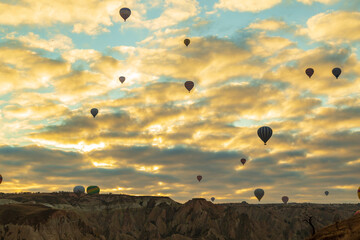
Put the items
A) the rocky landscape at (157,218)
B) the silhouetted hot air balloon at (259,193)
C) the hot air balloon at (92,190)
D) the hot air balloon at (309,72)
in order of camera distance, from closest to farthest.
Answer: the hot air balloon at (309,72)
the silhouetted hot air balloon at (259,193)
the rocky landscape at (157,218)
the hot air balloon at (92,190)

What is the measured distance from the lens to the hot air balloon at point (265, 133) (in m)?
91.0

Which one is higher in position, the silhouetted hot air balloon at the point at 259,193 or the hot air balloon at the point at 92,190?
the hot air balloon at the point at 92,190

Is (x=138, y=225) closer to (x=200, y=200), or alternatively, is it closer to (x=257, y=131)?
(x=200, y=200)

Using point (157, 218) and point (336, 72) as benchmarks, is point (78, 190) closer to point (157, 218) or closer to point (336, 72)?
point (157, 218)

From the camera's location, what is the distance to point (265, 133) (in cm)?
9131

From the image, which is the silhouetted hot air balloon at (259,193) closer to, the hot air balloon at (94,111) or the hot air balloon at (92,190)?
the hot air balloon at (94,111)

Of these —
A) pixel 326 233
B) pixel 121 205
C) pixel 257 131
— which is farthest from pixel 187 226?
pixel 326 233

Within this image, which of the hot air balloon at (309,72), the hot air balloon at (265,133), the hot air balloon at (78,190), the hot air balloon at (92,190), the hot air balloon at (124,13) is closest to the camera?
the hot air balloon at (265,133)

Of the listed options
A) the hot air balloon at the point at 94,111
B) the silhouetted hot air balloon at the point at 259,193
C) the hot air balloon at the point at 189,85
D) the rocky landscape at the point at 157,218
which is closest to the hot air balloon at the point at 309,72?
the hot air balloon at the point at 189,85

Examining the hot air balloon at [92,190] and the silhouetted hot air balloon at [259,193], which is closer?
the silhouetted hot air balloon at [259,193]

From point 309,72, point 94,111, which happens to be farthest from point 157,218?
point 309,72

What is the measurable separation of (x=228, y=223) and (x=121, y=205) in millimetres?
43405

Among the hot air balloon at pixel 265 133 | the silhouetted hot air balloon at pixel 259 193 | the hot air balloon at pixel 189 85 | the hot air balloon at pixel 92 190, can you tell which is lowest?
the silhouetted hot air balloon at pixel 259 193

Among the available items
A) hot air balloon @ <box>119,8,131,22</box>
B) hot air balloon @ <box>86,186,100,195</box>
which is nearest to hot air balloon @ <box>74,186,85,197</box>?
hot air balloon @ <box>86,186,100,195</box>
